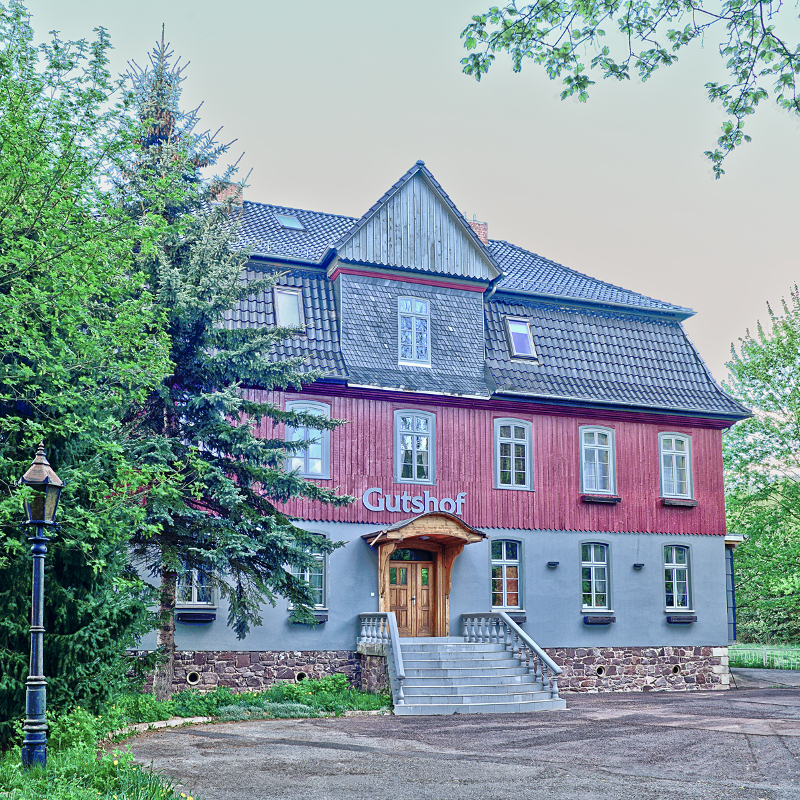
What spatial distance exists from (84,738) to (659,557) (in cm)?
1560

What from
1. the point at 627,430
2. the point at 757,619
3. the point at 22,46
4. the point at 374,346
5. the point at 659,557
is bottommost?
the point at 757,619

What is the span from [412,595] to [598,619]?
4.39 metres

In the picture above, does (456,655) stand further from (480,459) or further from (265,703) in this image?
(480,459)

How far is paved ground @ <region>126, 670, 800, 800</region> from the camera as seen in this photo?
30.6ft

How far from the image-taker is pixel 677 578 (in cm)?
2286

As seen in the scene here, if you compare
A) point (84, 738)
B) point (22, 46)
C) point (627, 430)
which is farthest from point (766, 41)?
point (627, 430)

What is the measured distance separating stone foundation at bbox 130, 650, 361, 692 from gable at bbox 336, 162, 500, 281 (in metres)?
8.39

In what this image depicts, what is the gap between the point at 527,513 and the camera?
70.5 feet

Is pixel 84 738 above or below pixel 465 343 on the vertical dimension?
below

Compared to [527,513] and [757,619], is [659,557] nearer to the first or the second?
[527,513]

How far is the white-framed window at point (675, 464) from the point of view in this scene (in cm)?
2323

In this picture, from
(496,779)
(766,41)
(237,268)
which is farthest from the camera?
(237,268)

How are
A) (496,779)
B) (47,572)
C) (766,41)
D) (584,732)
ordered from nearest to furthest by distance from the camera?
(766,41)
(496,779)
(47,572)
(584,732)

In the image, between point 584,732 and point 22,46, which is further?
point 584,732
